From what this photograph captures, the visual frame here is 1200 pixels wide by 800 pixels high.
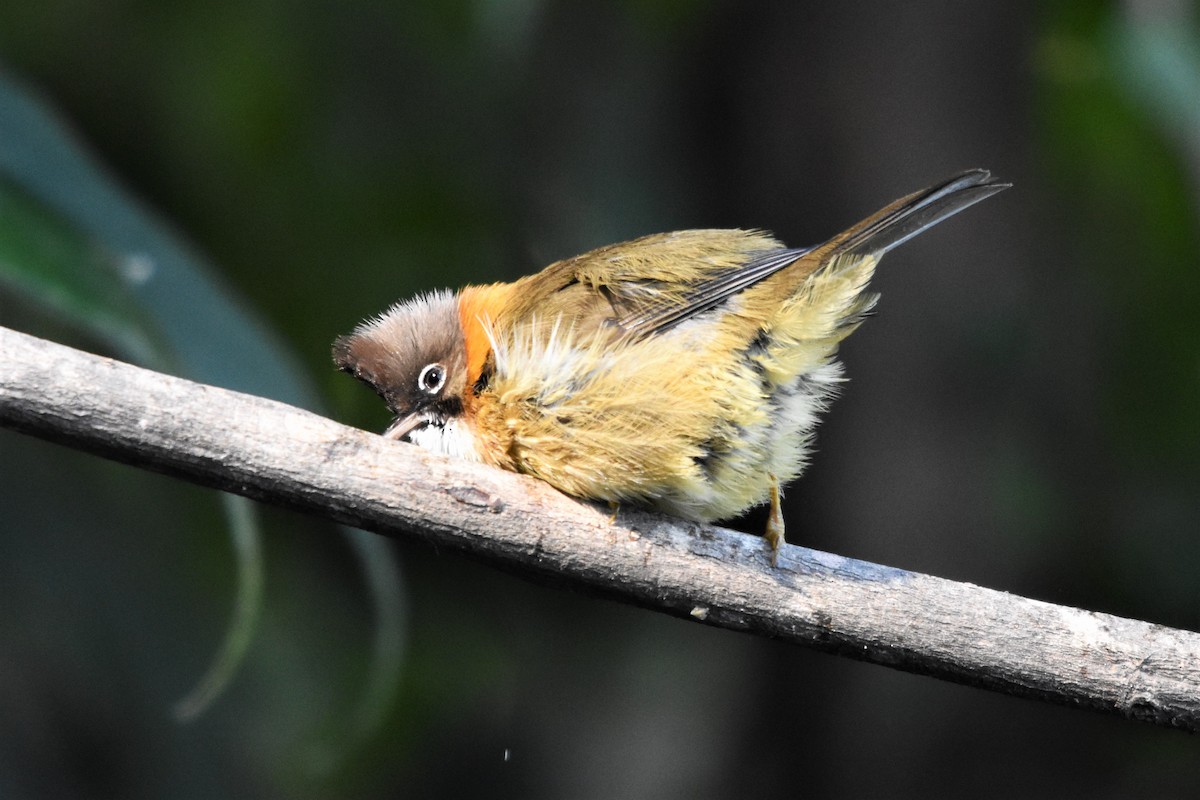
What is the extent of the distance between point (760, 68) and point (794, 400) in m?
2.72

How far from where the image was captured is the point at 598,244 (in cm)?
596

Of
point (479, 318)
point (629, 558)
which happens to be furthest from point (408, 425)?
point (629, 558)

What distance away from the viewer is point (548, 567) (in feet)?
8.89

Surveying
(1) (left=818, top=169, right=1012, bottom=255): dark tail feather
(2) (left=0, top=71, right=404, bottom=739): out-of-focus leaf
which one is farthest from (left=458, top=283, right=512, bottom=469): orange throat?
(1) (left=818, top=169, right=1012, bottom=255): dark tail feather

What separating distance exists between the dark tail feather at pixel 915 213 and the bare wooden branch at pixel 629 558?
1134 millimetres

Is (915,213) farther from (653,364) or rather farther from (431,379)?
(431,379)

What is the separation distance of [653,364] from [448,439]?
0.66m

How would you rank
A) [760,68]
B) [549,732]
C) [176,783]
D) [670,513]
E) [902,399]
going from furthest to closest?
[549,732] < [760,68] < [902,399] < [176,783] < [670,513]

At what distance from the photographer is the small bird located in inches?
129

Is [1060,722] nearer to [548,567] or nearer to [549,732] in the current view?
[549,732]

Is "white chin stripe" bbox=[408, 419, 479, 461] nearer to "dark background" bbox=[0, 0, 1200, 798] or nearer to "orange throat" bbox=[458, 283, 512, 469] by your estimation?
"orange throat" bbox=[458, 283, 512, 469]

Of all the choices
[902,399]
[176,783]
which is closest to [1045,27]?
[902,399]

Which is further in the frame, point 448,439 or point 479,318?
point 479,318

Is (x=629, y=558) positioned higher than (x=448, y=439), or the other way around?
(x=448, y=439)
